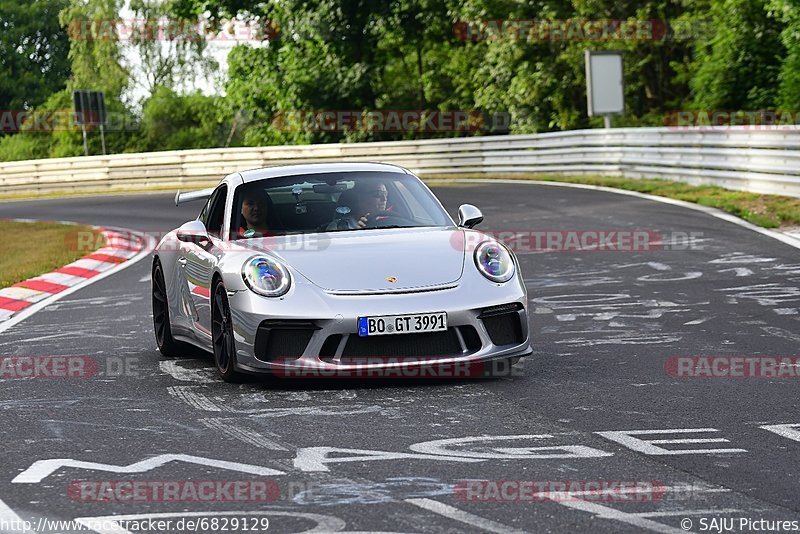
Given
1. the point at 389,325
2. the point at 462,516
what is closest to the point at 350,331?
the point at 389,325

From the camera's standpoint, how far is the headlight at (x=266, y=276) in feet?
25.6

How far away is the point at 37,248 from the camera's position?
A: 19.9m

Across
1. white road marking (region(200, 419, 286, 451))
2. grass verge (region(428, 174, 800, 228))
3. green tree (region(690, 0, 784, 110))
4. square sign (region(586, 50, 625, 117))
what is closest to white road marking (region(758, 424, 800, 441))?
white road marking (region(200, 419, 286, 451))

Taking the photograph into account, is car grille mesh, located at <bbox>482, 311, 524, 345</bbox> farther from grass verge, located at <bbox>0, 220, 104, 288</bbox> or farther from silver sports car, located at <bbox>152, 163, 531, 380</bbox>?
grass verge, located at <bbox>0, 220, 104, 288</bbox>

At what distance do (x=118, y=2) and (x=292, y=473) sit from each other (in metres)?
72.3

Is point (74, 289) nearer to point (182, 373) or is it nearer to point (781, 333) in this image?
point (182, 373)

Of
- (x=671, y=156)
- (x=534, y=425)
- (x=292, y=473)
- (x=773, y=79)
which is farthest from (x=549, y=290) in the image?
(x=773, y=79)

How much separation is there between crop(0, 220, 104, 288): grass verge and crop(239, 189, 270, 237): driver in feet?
22.8

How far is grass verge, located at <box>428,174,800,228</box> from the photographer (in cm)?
1709

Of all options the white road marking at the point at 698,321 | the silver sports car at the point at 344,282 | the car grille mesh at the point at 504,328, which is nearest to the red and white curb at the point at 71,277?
the silver sports car at the point at 344,282

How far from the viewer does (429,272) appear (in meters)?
7.91

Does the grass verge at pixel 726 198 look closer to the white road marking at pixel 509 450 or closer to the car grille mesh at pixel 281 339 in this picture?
the car grille mesh at pixel 281 339

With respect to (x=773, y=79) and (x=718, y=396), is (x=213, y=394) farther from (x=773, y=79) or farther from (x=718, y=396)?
(x=773, y=79)

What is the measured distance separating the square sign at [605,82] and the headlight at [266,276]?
75.6ft
